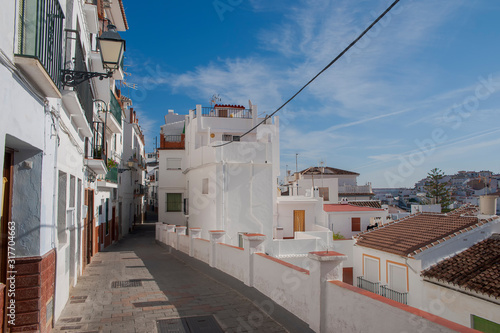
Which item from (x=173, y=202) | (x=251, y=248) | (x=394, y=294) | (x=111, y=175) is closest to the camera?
(x=251, y=248)

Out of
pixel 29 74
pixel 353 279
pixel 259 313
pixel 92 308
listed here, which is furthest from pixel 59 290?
pixel 353 279

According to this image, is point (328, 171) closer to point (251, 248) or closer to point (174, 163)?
point (174, 163)

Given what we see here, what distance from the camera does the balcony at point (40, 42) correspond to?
139 inches

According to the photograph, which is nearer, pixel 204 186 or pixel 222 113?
pixel 204 186

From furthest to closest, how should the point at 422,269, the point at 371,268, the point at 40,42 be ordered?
the point at 371,268, the point at 422,269, the point at 40,42

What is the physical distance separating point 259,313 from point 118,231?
1745 centimetres

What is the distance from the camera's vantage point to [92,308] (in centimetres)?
682

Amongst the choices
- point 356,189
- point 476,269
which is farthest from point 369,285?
point 356,189

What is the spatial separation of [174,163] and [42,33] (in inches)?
978

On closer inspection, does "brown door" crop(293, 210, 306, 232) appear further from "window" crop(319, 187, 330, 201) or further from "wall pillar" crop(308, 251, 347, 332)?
"wall pillar" crop(308, 251, 347, 332)

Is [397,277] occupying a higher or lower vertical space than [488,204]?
lower

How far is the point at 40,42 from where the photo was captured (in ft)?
13.3

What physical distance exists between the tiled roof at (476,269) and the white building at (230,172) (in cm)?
833

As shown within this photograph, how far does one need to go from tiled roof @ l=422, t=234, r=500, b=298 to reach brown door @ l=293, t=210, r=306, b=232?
418 inches
